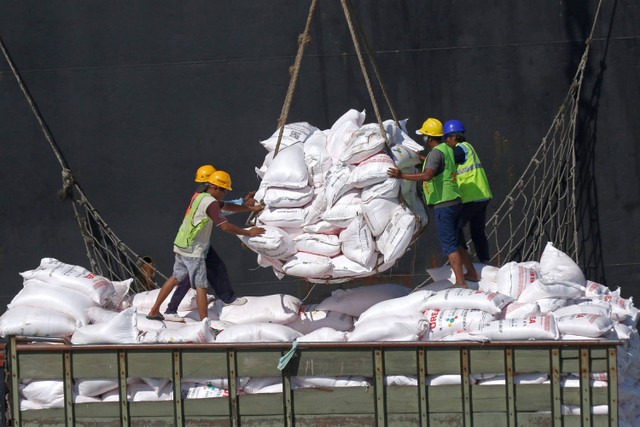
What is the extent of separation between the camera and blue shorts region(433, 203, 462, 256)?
776 cm

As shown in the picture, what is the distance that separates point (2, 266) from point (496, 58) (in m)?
4.37

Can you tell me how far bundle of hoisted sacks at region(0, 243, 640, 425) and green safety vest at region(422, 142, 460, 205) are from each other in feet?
1.75

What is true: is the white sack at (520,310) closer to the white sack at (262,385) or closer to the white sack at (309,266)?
the white sack at (309,266)

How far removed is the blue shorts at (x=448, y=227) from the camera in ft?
25.5

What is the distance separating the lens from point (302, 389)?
6.21 m

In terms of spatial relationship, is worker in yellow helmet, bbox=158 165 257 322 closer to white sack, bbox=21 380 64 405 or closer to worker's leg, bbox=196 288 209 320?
worker's leg, bbox=196 288 209 320

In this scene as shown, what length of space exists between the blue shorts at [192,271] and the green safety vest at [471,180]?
1906 millimetres

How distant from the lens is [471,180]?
8102 mm

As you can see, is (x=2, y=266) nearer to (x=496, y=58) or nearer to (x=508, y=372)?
(x=496, y=58)

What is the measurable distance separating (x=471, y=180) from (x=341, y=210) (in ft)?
3.63

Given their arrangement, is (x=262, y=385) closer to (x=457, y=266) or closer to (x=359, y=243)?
(x=359, y=243)

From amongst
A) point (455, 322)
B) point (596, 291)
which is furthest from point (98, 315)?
point (596, 291)

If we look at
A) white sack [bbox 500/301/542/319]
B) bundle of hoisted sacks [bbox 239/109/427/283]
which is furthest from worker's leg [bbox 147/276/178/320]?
white sack [bbox 500/301/542/319]

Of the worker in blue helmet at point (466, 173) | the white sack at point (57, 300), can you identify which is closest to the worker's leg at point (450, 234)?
the worker in blue helmet at point (466, 173)
